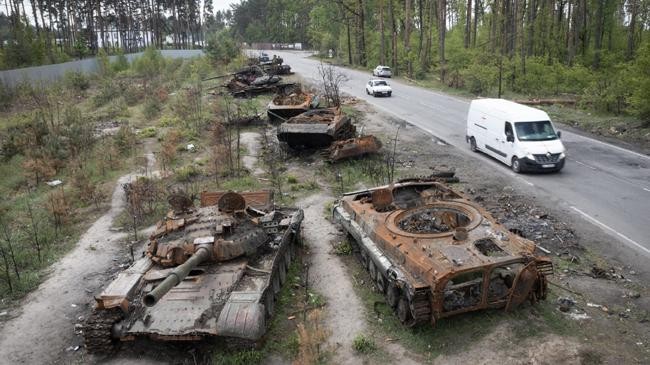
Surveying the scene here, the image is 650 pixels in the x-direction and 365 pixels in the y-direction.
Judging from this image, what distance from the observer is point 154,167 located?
64.0 ft

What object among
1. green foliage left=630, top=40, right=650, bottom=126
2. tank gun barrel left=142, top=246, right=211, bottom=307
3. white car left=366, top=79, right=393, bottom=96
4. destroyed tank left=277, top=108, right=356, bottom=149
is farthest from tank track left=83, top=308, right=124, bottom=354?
white car left=366, top=79, right=393, bottom=96

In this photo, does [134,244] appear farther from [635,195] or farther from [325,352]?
[635,195]

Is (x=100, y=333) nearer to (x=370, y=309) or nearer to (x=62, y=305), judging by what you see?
(x=62, y=305)

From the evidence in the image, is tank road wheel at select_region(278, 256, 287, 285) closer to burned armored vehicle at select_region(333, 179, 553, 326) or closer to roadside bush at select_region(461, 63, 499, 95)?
burned armored vehicle at select_region(333, 179, 553, 326)

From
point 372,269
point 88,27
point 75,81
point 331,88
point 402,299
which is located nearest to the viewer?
point 402,299

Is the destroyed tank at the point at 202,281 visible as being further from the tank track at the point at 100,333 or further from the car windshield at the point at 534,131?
the car windshield at the point at 534,131

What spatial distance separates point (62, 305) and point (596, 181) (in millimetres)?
14475

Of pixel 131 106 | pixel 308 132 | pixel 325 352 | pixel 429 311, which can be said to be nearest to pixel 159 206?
pixel 308 132

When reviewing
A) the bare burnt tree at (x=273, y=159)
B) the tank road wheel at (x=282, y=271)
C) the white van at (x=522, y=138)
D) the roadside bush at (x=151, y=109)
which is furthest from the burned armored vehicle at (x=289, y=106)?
the tank road wheel at (x=282, y=271)

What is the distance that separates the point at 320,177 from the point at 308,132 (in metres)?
2.06

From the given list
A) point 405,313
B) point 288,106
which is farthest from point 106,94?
A: point 405,313

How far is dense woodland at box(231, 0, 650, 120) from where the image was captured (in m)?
26.7

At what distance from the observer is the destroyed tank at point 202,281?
7848mm

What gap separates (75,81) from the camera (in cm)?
4050
